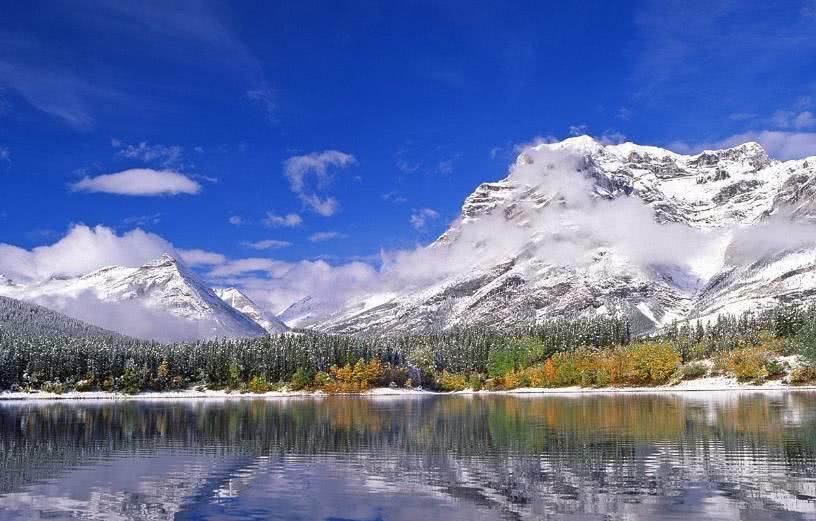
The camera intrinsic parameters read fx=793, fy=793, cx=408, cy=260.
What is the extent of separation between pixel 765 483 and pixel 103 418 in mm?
115810

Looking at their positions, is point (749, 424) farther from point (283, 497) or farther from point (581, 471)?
point (283, 497)

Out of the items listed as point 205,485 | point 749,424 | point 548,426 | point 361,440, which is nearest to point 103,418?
point 361,440

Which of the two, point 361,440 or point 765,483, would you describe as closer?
point 765,483

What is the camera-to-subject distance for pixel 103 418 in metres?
137

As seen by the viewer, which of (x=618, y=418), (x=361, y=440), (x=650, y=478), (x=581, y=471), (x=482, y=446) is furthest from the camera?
(x=618, y=418)

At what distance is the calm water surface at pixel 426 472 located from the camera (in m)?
42.9

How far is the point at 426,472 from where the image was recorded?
2267 inches

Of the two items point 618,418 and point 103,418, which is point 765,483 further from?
point 103,418

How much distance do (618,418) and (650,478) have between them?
61.1m

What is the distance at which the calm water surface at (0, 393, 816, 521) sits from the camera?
141ft

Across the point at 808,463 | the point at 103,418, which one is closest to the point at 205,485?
the point at 808,463

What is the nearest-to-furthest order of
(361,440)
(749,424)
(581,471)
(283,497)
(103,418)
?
(283,497), (581,471), (361,440), (749,424), (103,418)

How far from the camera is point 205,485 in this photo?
53.2m

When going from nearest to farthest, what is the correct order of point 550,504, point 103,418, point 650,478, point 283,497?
point 550,504, point 283,497, point 650,478, point 103,418
